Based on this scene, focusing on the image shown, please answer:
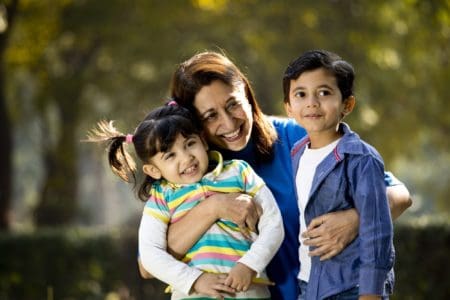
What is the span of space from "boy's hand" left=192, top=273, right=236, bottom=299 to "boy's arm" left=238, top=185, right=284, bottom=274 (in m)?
0.12

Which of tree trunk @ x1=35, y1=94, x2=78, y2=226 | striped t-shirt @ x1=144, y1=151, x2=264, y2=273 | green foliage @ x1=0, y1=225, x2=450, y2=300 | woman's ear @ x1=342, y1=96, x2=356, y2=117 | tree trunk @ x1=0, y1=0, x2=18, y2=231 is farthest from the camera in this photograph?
tree trunk @ x1=35, y1=94, x2=78, y2=226

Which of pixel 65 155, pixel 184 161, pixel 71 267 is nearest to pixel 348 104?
pixel 184 161

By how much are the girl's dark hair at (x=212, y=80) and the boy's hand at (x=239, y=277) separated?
0.78 m

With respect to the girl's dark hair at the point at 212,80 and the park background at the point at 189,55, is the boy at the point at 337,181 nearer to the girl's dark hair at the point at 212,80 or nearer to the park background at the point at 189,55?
the girl's dark hair at the point at 212,80

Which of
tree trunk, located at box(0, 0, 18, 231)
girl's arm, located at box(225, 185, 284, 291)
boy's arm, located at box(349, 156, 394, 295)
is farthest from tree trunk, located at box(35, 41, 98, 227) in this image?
boy's arm, located at box(349, 156, 394, 295)

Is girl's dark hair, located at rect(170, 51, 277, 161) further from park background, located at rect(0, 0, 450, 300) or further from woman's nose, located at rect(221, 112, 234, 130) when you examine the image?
park background, located at rect(0, 0, 450, 300)

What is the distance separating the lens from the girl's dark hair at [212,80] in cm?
432

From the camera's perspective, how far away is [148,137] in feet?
13.2

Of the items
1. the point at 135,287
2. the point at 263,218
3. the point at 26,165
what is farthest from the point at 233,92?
the point at 26,165

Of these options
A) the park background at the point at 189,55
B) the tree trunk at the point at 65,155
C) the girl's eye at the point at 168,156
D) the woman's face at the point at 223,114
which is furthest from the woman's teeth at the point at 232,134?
the tree trunk at the point at 65,155

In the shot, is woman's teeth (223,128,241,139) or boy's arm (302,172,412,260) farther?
woman's teeth (223,128,241,139)

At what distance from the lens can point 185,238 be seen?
3965 mm

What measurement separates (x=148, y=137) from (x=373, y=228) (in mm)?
1103

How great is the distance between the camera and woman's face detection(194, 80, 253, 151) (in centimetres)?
426
